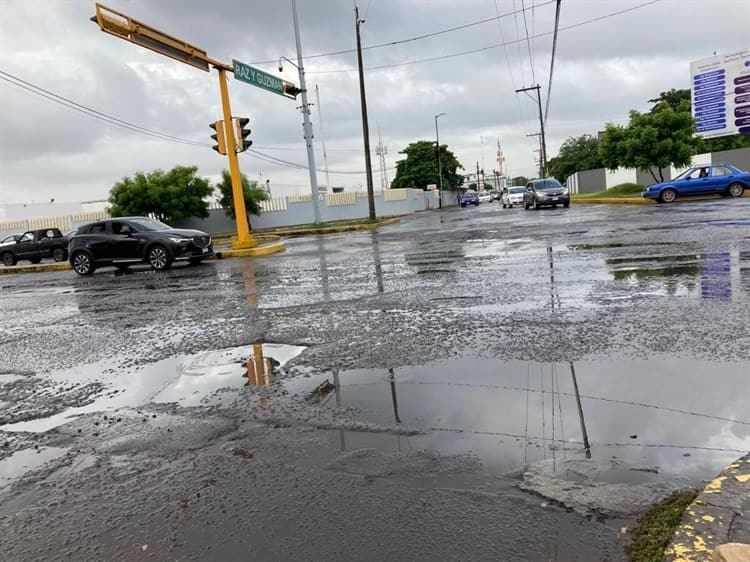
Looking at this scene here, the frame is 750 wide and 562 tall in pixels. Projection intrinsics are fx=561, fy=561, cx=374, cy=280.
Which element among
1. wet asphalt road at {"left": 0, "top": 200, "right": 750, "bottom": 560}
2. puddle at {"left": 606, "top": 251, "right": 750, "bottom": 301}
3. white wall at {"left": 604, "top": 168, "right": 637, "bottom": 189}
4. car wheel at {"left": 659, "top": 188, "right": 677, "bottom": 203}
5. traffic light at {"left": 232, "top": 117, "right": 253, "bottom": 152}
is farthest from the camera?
white wall at {"left": 604, "top": 168, "right": 637, "bottom": 189}

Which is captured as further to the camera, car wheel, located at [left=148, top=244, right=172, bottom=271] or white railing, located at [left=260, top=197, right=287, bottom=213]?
white railing, located at [left=260, top=197, right=287, bottom=213]

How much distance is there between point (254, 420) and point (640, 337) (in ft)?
12.3

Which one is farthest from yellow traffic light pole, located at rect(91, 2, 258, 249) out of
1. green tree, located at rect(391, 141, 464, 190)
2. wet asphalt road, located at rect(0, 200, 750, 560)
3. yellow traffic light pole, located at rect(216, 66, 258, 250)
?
green tree, located at rect(391, 141, 464, 190)

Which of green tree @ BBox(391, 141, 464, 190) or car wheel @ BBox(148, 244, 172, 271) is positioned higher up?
green tree @ BBox(391, 141, 464, 190)

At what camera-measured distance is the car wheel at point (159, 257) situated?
1641cm

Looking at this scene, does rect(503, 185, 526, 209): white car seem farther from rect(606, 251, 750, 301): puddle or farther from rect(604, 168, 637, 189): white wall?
rect(606, 251, 750, 301): puddle

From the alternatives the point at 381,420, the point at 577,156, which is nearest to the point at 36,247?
the point at 381,420

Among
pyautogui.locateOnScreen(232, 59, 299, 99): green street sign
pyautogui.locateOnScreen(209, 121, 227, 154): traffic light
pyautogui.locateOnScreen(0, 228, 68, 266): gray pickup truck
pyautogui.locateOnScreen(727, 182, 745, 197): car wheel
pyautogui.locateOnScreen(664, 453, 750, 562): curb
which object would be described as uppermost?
pyautogui.locateOnScreen(232, 59, 299, 99): green street sign

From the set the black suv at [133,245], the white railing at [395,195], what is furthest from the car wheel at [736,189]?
the white railing at [395,195]

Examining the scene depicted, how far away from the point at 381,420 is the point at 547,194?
3030 cm

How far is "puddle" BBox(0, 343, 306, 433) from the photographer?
15.7ft

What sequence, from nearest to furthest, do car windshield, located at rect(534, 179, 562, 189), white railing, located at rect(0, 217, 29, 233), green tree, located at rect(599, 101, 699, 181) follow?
car windshield, located at rect(534, 179, 562, 189) < green tree, located at rect(599, 101, 699, 181) < white railing, located at rect(0, 217, 29, 233)

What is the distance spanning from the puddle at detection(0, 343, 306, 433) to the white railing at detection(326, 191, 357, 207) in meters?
37.3

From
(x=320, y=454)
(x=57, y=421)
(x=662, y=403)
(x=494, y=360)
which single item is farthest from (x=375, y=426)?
(x=57, y=421)
